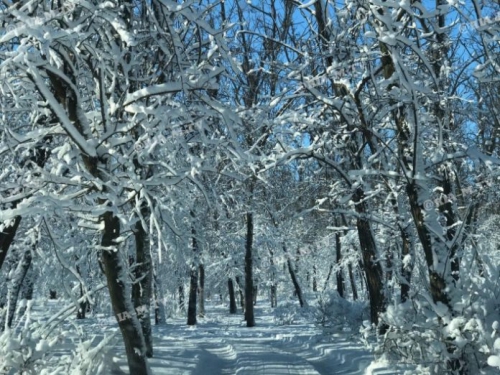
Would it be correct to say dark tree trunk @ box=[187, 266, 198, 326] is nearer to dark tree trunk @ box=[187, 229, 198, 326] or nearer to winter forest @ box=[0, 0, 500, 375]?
dark tree trunk @ box=[187, 229, 198, 326]

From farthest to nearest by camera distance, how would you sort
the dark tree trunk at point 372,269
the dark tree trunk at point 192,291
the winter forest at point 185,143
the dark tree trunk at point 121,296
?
the dark tree trunk at point 192,291, the dark tree trunk at point 372,269, the dark tree trunk at point 121,296, the winter forest at point 185,143

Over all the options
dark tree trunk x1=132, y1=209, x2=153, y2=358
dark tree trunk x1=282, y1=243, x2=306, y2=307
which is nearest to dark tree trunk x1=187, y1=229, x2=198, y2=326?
dark tree trunk x1=282, y1=243, x2=306, y2=307

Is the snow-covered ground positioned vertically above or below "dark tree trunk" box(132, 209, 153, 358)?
below

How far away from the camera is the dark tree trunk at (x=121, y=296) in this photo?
5.69 metres

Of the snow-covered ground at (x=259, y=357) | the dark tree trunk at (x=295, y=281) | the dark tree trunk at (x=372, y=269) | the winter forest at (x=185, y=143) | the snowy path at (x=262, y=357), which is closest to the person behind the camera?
the winter forest at (x=185, y=143)

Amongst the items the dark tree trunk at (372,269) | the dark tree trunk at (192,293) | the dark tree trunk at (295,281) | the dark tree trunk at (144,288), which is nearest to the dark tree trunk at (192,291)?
the dark tree trunk at (192,293)

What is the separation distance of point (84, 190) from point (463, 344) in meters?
4.48

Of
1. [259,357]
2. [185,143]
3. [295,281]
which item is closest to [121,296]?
[185,143]

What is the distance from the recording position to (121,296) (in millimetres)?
5742

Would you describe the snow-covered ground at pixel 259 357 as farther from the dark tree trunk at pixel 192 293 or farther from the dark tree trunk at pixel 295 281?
the dark tree trunk at pixel 295 281

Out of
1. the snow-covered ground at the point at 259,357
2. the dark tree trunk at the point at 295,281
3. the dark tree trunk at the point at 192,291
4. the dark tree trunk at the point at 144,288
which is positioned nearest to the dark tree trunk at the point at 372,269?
the snow-covered ground at the point at 259,357

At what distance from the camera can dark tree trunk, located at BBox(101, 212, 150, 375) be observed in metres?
5.69

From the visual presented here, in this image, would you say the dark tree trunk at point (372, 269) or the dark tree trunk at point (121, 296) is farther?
the dark tree trunk at point (372, 269)

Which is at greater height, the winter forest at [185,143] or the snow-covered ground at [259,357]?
the winter forest at [185,143]
